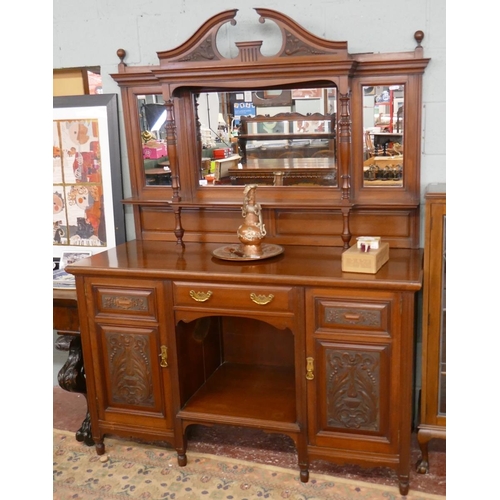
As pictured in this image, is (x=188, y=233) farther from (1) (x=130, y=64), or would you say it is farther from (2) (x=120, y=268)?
(1) (x=130, y=64)

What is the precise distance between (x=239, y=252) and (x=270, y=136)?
0.57 metres

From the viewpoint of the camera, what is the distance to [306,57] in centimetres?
231

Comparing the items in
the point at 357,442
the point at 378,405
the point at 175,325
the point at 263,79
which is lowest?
the point at 357,442

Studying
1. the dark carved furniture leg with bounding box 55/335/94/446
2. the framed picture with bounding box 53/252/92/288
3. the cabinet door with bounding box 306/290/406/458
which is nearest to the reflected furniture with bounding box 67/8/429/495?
the cabinet door with bounding box 306/290/406/458

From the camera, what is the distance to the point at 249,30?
8.34 feet

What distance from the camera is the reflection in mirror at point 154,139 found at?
107 inches

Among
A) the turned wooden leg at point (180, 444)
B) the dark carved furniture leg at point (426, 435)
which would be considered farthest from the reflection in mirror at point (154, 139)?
the dark carved furniture leg at point (426, 435)

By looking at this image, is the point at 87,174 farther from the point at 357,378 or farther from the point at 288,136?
the point at 357,378

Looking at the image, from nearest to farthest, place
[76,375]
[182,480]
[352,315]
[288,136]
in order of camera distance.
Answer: [352,315] → [182,480] → [288,136] → [76,375]

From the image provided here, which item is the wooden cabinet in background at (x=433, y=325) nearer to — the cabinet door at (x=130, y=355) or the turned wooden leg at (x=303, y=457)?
the turned wooden leg at (x=303, y=457)

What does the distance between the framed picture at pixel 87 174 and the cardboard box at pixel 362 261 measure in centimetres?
134

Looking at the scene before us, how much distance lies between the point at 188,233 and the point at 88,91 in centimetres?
92

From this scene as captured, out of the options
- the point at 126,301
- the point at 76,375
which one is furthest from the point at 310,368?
the point at 76,375

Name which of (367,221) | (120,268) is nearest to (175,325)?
(120,268)
